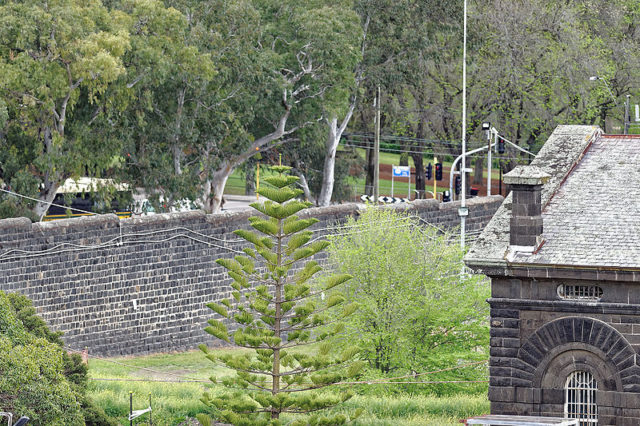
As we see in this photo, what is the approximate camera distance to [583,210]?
27.2 metres

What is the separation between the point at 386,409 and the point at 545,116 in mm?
40425

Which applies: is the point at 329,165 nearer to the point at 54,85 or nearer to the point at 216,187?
the point at 216,187

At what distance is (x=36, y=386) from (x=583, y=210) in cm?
1035

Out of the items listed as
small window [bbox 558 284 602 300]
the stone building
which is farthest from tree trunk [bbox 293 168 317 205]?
small window [bbox 558 284 602 300]

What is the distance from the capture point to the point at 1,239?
3544 centimetres

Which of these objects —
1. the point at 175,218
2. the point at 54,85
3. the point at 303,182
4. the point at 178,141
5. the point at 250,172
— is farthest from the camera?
the point at 250,172

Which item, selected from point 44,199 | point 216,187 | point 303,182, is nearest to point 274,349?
point 44,199

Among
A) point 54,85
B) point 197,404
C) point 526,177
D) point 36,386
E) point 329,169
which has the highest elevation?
point 329,169

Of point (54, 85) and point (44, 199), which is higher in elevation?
point (54, 85)

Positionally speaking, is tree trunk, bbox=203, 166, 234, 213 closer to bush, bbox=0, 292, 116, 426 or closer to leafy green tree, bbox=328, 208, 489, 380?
leafy green tree, bbox=328, 208, 489, 380

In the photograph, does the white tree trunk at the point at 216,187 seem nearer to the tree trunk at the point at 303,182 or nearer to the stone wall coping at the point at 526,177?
the tree trunk at the point at 303,182

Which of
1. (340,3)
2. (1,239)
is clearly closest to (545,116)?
(340,3)

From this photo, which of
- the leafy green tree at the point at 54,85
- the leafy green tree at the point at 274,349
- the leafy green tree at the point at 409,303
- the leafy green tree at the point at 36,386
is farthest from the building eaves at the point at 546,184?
the leafy green tree at the point at 54,85

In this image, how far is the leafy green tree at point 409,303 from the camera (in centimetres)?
3653
